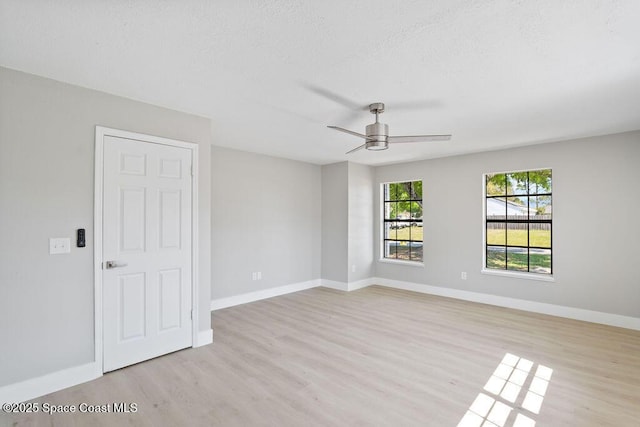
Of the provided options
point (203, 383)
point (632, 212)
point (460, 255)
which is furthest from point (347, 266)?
point (632, 212)

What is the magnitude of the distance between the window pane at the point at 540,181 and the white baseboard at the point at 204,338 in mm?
5003

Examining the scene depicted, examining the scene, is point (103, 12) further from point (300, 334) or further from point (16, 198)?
point (300, 334)

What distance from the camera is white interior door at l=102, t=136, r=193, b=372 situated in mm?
2803

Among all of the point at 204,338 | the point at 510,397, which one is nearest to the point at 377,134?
the point at 510,397

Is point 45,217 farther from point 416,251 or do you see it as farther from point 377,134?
point 416,251

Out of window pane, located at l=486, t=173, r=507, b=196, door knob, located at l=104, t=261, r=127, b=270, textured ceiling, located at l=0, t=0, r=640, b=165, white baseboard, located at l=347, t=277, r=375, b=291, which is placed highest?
textured ceiling, located at l=0, t=0, r=640, b=165

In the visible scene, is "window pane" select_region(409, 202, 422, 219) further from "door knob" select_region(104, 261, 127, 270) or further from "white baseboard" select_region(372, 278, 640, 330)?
"door knob" select_region(104, 261, 127, 270)

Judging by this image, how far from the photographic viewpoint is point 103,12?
5.58 ft

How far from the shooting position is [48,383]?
8.06ft

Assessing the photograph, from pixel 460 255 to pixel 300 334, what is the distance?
3234 millimetres

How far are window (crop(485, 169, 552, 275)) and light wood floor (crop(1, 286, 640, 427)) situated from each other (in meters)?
0.94

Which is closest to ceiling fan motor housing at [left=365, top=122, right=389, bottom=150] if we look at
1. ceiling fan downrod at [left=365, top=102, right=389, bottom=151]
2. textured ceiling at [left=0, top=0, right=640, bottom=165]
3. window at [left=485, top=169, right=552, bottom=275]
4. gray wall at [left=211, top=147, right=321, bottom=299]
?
ceiling fan downrod at [left=365, top=102, right=389, bottom=151]

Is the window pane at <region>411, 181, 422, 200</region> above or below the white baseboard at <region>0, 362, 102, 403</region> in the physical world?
above

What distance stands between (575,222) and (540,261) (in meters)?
0.76
